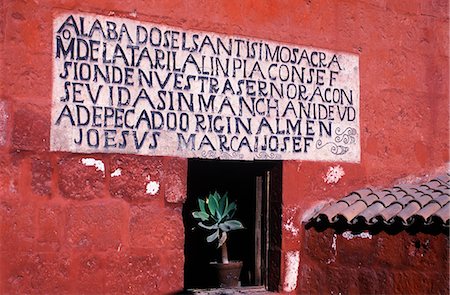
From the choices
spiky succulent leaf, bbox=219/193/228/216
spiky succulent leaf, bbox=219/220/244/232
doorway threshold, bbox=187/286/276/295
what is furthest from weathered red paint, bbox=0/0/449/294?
spiky succulent leaf, bbox=219/193/228/216

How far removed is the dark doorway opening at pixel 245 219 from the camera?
19.6ft

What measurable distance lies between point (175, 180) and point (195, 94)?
0.64 metres

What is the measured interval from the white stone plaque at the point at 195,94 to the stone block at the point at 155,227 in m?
0.41

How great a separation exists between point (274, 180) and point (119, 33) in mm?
1682

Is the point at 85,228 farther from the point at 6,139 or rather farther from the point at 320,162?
the point at 320,162

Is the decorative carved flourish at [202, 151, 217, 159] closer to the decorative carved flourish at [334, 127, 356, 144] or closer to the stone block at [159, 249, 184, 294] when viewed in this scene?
the stone block at [159, 249, 184, 294]

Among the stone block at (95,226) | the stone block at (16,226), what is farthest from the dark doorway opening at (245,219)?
the stone block at (16,226)

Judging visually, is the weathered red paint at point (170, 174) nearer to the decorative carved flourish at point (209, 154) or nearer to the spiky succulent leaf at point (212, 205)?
the decorative carved flourish at point (209, 154)

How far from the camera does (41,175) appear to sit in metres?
4.95

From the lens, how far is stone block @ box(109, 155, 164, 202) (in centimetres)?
519

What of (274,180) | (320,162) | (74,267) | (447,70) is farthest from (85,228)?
(447,70)

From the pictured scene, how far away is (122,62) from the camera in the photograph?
5.26 metres

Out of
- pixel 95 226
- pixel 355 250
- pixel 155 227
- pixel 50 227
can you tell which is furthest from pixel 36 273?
pixel 355 250

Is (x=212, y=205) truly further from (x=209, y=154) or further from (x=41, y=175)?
(x=41, y=175)
